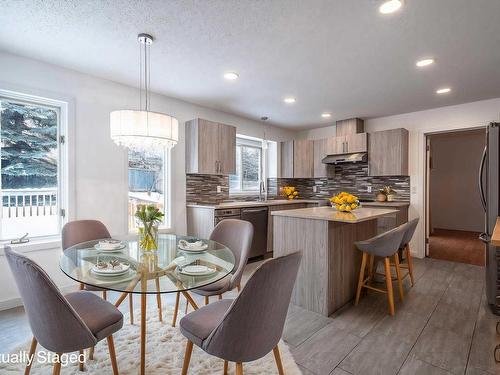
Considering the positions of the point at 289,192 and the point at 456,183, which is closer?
the point at 289,192

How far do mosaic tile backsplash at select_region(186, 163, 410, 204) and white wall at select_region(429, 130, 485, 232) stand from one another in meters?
2.83

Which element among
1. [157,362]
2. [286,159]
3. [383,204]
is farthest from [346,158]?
[157,362]

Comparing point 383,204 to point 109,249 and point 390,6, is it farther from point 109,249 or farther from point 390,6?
point 109,249

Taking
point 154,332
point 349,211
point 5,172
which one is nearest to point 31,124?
point 5,172

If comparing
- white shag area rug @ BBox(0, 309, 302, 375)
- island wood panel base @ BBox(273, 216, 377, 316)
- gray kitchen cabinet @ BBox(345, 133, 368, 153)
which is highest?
gray kitchen cabinet @ BBox(345, 133, 368, 153)

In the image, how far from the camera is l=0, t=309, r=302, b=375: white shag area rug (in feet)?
5.50

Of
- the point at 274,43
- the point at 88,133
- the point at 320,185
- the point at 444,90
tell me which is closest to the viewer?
the point at 274,43

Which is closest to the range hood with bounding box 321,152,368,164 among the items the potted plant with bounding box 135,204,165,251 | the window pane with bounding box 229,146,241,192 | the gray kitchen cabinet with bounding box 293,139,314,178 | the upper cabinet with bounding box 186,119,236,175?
the gray kitchen cabinet with bounding box 293,139,314,178

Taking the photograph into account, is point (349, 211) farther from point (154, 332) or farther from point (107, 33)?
point (107, 33)

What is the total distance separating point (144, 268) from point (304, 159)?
169 inches

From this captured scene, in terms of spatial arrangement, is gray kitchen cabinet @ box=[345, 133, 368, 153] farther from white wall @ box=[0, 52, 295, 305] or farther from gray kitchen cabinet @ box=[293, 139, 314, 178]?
white wall @ box=[0, 52, 295, 305]

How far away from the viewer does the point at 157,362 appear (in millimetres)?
1759

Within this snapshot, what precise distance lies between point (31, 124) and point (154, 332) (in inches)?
95.7

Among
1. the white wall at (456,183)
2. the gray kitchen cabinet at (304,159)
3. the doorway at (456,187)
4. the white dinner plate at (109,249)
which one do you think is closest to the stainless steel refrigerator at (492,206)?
the gray kitchen cabinet at (304,159)
